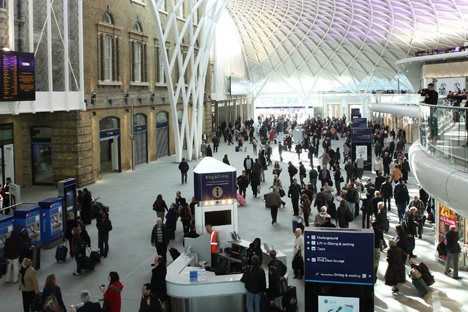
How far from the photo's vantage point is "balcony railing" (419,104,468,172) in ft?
36.1

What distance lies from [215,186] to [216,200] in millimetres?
404

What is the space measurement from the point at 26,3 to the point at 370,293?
1903 centimetres

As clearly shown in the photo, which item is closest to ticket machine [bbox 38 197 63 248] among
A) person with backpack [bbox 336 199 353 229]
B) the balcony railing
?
person with backpack [bbox 336 199 353 229]

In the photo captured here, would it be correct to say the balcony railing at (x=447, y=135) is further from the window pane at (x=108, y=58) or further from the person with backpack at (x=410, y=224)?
the window pane at (x=108, y=58)

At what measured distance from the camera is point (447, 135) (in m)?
12.1

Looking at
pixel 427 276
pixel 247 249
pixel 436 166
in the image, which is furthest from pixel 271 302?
pixel 436 166

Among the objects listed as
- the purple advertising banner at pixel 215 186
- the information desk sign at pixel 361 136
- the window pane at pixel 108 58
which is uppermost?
the window pane at pixel 108 58

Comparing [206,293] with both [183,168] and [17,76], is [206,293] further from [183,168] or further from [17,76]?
[183,168]

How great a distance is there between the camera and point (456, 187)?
35.2 feet

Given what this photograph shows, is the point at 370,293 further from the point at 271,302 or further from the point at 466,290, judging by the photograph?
the point at 466,290

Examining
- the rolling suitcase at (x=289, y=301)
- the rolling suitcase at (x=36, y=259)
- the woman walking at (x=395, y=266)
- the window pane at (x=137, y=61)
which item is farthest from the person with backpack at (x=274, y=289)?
the window pane at (x=137, y=61)

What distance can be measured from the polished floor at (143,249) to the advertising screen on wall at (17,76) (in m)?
4.73

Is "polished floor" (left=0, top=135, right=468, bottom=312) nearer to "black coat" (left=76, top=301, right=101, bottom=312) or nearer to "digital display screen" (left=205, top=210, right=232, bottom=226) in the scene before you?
"digital display screen" (left=205, top=210, right=232, bottom=226)

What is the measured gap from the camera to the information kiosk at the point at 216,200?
1590 cm
